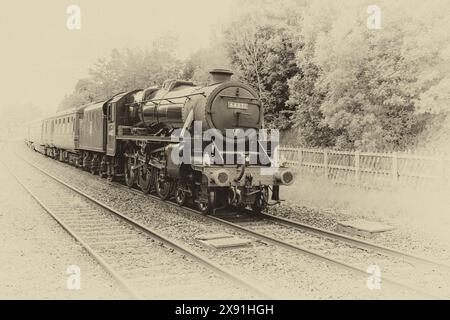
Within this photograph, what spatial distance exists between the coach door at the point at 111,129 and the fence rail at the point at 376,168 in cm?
609

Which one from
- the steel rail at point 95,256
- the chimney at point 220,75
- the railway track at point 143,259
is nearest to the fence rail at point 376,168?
the chimney at point 220,75

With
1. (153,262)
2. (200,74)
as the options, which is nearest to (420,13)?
(153,262)

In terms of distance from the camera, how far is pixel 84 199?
12906mm

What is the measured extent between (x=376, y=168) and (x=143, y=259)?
8.36 meters

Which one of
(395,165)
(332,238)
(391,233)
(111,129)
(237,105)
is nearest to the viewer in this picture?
(332,238)

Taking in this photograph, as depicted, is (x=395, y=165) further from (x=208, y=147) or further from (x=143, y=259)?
(x=143, y=259)

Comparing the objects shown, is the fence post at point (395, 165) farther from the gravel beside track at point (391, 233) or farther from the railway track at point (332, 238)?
the railway track at point (332, 238)

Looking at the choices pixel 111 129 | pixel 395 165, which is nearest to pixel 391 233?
pixel 395 165

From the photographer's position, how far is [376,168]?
13180 millimetres

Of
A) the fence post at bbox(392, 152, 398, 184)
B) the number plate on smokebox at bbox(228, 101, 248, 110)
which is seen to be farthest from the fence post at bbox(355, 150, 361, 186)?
the number plate on smokebox at bbox(228, 101, 248, 110)

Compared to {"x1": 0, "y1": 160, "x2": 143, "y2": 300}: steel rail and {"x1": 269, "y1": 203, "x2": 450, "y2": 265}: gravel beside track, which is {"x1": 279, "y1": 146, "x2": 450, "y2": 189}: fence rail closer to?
{"x1": 269, "y1": 203, "x2": 450, "y2": 265}: gravel beside track

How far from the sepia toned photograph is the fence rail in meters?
0.04

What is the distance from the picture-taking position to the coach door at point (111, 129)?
15.7 metres

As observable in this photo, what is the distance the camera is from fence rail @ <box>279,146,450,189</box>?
11.5 m
